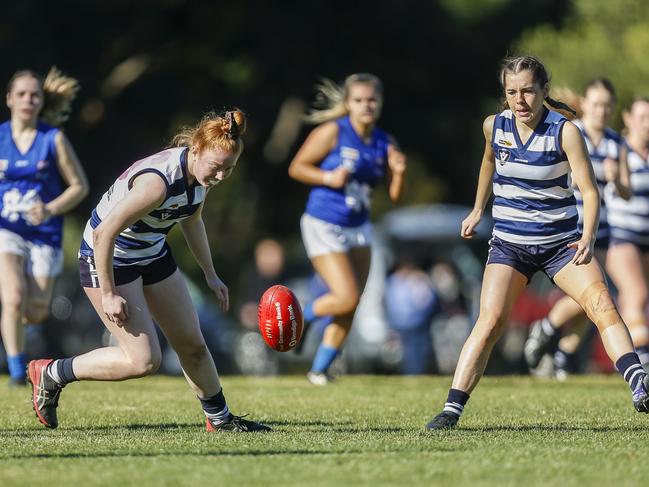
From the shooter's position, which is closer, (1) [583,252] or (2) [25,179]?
(1) [583,252]

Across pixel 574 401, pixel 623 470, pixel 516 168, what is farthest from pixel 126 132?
pixel 623 470

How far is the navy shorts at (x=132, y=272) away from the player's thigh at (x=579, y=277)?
222cm

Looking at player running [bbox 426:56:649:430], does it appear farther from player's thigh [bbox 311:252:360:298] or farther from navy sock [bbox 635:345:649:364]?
navy sock [bbox 635:345:649:364]

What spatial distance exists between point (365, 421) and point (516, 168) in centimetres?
185

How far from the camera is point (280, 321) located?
820 centimetres

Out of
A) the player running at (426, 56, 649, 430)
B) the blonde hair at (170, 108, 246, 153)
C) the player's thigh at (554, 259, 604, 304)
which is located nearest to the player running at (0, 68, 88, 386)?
the blonde hair at (170, 108, 246, 153)

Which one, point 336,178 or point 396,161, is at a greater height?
point 396,161

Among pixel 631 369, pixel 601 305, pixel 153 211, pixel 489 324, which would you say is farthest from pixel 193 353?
pixel 631 369

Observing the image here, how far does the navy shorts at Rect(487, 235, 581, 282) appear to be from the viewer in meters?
7.62

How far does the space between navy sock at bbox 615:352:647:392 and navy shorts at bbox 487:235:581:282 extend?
0.64 m

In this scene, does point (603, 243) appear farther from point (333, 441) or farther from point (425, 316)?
point (425, 316)

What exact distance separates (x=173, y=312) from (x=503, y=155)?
2.06 meters

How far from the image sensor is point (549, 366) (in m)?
12.5

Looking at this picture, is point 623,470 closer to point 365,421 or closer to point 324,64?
point 365,421
